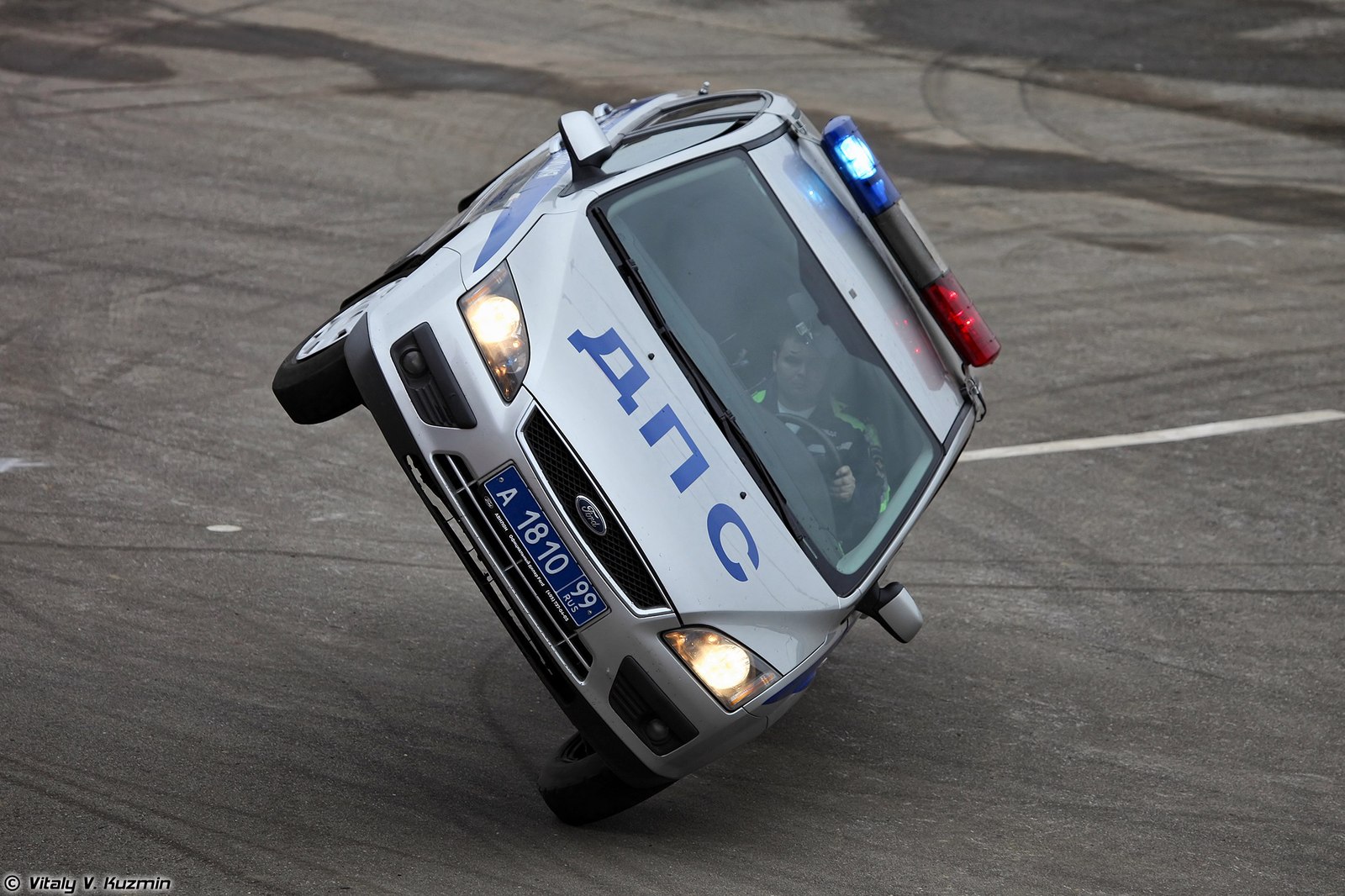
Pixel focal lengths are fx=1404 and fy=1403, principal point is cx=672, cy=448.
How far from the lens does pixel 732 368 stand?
4.93 m

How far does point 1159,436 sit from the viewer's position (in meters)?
8.28

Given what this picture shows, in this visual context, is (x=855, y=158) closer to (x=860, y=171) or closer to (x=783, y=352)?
(x=860, y=171)

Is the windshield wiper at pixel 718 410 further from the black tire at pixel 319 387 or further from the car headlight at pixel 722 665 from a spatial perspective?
the black tire at pixel 319 387

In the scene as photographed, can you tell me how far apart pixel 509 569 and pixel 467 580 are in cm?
225

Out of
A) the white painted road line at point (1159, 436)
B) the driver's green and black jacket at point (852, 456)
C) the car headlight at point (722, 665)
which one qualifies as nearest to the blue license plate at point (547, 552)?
the car headlight at point (722, 665)

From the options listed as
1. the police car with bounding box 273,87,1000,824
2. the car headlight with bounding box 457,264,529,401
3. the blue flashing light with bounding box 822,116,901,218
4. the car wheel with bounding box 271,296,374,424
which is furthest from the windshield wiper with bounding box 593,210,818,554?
the blue flashing light with bounding box 822,116,901,218

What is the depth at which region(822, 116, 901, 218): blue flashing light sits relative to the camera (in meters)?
5.49

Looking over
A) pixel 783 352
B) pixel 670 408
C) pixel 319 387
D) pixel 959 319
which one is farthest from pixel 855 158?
pixel 319 387

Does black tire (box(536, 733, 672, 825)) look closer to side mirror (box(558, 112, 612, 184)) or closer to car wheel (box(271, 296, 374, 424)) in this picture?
car wheel (box(271, 296, 374, 424))

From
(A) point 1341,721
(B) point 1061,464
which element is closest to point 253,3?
(B) point 1061,464

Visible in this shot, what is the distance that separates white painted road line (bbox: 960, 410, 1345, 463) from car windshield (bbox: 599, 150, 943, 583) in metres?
2.90

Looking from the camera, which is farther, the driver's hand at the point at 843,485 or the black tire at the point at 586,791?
the driver's hand at the point at 843,485

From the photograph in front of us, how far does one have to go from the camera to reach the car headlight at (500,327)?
4590 mm

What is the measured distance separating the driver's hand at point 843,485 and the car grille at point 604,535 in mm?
871
